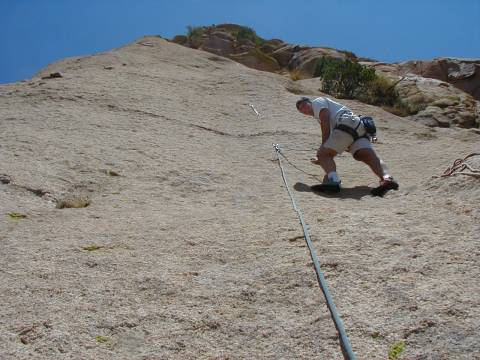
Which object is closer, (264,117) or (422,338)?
(422,338)

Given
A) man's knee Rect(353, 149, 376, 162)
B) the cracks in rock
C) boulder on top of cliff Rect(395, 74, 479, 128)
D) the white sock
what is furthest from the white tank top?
boulder on top of cliff Rect(395, 74, 479, 128)

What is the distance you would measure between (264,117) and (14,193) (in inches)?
195

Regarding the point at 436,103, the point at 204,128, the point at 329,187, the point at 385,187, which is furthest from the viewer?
the point at 436,103

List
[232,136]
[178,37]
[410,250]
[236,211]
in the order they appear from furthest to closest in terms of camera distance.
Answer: [178,37]
[232,136]
[236,211]
[410,250]

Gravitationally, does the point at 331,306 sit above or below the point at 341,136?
below

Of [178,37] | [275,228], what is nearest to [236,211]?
[275,228]

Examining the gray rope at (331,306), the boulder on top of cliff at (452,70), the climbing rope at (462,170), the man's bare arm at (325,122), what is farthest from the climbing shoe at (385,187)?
the boulder on top of cliff at (452,70)

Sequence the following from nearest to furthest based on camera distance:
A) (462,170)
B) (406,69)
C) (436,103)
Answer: (462,170) → (436,103) → (406,69)

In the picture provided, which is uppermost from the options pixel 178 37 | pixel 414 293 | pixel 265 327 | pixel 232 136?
pixel 178 37

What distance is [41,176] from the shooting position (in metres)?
5.56

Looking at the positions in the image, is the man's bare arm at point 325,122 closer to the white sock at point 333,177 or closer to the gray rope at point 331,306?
the white sock at point 333,177

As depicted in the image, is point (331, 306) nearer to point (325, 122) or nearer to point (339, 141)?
point (339, 141)

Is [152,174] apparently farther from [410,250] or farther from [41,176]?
[410,250]

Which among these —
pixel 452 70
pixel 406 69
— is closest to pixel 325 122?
pixel 406 69
